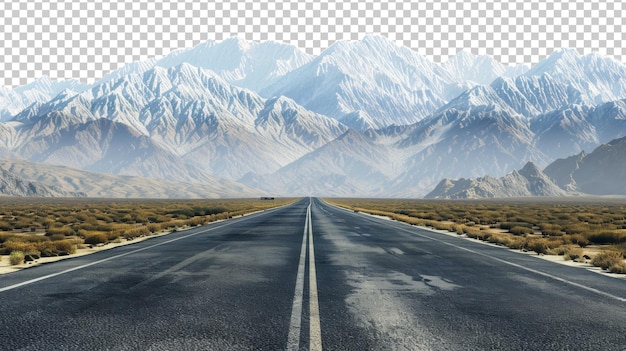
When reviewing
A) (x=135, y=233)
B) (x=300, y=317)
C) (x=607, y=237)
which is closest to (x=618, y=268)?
(x=300, y=317)

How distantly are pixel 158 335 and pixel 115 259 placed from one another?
854 cm

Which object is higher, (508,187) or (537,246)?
(508,187)

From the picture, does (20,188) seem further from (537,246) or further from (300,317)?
(300,317)

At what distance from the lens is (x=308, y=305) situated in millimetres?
8172

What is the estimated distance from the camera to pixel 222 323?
7.00m

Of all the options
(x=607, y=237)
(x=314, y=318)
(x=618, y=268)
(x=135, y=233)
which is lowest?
(x=607, y=237)

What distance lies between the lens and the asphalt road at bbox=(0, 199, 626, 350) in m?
6.23

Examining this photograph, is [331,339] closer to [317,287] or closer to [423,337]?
[423,337]

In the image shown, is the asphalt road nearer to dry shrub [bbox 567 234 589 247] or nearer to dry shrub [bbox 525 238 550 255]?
dry shrub [bbox 525 238 550 255]

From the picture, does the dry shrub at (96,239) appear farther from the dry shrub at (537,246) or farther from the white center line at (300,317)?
the dry shrub at (537,246)

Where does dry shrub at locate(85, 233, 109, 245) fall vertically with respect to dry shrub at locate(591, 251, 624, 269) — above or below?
above

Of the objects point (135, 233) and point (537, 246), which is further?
point (135, 233)

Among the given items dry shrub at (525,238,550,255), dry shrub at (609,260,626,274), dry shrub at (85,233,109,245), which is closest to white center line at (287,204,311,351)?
dry shrub at (609,260,626,274)

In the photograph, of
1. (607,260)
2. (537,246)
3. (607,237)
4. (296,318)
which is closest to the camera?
(296,318)
